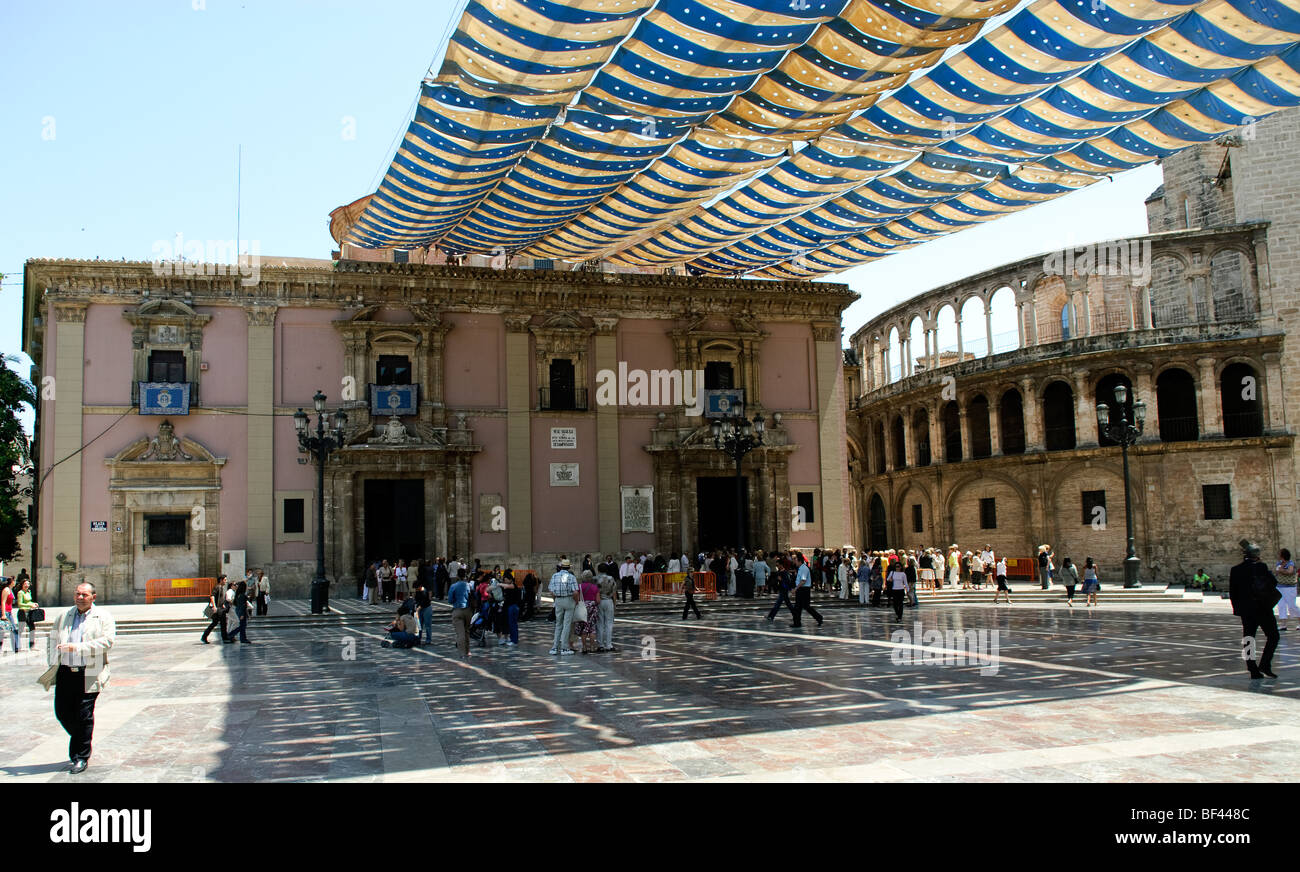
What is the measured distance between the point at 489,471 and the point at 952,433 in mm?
21933

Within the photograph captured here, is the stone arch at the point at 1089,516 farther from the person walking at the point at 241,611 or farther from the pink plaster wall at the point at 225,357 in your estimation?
the person walking at the point at 241,611

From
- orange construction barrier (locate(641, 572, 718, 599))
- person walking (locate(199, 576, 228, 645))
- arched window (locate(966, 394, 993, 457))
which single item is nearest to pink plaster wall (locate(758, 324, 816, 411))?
orange construction barrier (locate(641, 572, 718, 599))

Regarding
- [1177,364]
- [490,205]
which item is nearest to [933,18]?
[490,205]

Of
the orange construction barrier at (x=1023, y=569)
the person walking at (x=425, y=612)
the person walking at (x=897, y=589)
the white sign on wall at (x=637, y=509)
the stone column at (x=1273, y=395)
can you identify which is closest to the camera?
the person walking at (x=425, y=612)

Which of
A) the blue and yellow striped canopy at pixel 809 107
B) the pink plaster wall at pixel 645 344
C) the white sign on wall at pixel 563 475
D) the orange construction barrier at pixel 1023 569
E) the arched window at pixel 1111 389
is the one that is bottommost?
the orange construction barrier at pixel 1023 569

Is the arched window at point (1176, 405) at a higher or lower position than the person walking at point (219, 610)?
higher

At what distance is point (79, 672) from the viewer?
7.05m

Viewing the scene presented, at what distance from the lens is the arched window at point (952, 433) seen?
41094mm

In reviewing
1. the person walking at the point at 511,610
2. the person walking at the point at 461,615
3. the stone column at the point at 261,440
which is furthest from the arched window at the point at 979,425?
the person walking at the point at 461,615

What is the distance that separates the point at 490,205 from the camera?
20.1 m

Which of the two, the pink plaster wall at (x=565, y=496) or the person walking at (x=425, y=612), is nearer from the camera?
the person walking at (x=425, y=612)

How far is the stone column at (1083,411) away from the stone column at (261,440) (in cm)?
2606

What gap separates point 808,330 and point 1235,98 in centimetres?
1637

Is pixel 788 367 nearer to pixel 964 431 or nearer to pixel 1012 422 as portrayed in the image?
pixel 964 431
